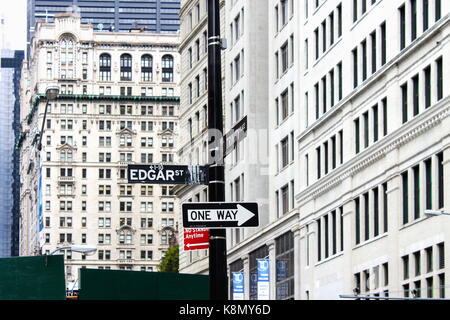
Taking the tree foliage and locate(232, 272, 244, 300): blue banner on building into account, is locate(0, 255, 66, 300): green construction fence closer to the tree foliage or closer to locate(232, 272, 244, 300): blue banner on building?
locate(232, 272, 244, 300): blue banner on building

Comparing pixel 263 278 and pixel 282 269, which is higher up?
pixel 282 269

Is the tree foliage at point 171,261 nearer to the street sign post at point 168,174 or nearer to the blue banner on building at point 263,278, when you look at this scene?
the blue banner on building at point 263,278

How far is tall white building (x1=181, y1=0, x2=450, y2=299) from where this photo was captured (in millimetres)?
56062

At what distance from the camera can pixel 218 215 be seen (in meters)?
16.4

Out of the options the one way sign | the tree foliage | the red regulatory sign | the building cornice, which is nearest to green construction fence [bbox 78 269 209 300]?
the red regulatory sign

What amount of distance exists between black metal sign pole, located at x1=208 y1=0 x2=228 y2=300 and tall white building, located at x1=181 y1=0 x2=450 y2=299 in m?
36.7

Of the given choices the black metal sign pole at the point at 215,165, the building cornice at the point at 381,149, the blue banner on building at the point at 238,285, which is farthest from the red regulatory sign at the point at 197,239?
the blue banner on building at the point at 238,285

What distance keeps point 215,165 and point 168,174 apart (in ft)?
2.44

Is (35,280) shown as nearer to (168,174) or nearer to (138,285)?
(138,285)

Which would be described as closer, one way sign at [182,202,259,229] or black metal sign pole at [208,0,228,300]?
black metal sign pole at [208,0,228,300]

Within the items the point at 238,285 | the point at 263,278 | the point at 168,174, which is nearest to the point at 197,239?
the point at 168,174

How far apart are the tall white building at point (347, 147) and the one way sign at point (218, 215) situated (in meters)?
37.2

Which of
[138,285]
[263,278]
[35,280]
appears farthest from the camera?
[263,278]
